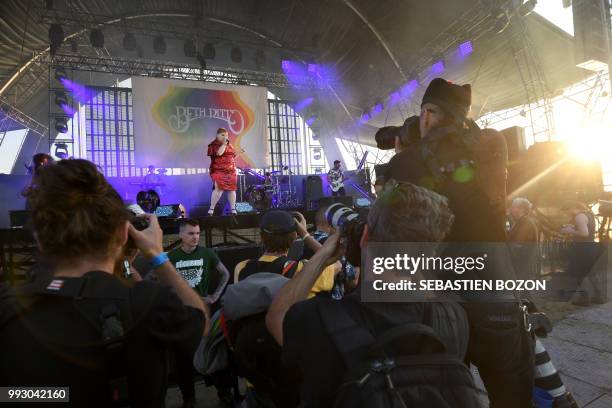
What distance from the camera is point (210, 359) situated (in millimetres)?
1813

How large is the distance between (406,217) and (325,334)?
16.9 inches

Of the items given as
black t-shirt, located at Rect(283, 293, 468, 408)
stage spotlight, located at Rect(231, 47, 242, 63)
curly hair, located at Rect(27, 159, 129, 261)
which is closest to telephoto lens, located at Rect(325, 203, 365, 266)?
black t-shirt, located at Rect(283, 293, 468, 408)

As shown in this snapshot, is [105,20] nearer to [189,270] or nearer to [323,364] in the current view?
[189,270]

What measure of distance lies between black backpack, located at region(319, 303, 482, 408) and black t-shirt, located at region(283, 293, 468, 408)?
0.16 ft

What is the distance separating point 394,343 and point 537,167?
32.5 ft

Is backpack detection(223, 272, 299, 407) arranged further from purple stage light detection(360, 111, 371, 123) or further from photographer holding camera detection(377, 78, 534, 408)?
purple stage light detection(360, 111, 371, 123)

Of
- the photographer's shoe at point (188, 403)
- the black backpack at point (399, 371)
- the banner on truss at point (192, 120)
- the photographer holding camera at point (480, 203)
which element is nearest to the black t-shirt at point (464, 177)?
the photographer holding camera at point (480, 203)

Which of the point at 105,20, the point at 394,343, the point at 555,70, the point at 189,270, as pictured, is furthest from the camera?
the point at 105,20

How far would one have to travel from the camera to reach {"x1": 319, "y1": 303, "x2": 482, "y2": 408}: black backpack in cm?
76

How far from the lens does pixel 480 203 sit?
1.49m

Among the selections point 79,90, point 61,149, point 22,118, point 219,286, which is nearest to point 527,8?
point 219,286

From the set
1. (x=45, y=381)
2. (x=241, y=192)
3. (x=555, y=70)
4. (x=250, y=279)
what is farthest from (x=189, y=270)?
(x=555, y=70)

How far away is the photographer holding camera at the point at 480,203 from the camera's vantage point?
1383mm

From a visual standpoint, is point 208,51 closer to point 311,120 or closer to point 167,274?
point 311,120
